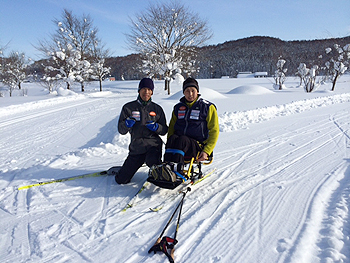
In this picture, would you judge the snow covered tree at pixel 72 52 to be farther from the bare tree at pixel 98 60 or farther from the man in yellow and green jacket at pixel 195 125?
the man in yellow and green jacket at pixel 195 125

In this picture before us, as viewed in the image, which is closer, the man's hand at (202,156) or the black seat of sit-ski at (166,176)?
the black seat of sit-ski at (166,176)

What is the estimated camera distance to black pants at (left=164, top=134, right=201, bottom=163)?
321cm

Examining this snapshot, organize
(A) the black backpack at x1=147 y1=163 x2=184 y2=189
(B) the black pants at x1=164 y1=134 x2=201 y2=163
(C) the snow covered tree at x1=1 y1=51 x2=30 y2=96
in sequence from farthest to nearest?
1. (C) the snow covered tree at x1=1 y1=51 x2=30 y2=96
2. (B) the black pants at x1=164 y1=134 x2=201 y2=163
3. (A) the black backpack at x1=147 y1=163 x2=184 y2=189

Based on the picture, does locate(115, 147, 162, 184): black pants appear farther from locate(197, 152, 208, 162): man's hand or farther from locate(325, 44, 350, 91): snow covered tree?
locate(325, 44, 350, 91): snow covered tree

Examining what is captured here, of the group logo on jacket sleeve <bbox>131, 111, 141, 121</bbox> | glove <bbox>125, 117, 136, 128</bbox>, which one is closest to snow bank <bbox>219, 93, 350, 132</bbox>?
logo on jacket sleeve <bbox>131, 111, 141, 121</bbox>

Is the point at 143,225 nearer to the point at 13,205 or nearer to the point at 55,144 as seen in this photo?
the point at 13,205

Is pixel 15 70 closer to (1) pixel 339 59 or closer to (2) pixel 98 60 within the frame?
(2) pixel 98 60

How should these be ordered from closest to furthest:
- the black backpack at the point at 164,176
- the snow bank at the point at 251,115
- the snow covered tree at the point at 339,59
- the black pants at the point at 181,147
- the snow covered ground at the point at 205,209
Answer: the snow covered ground at the point at 205,209, the black backpack at the point at 164,176, the black pants at the point at 181,147, the snow bank at the point at 251,115, the snow covered tree at the point at 339,59

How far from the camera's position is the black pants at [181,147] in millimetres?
3211

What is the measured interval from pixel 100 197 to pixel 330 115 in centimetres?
906

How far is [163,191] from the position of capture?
336cm

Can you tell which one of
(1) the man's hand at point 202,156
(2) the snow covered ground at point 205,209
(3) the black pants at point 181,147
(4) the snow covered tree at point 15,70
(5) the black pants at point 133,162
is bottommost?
(2) the snow covered ground at point 205,209

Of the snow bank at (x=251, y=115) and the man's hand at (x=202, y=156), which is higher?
the man's hand at (x=202, y=156)

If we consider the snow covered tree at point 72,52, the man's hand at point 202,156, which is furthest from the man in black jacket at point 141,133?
the snow covered tree at point 72,52
